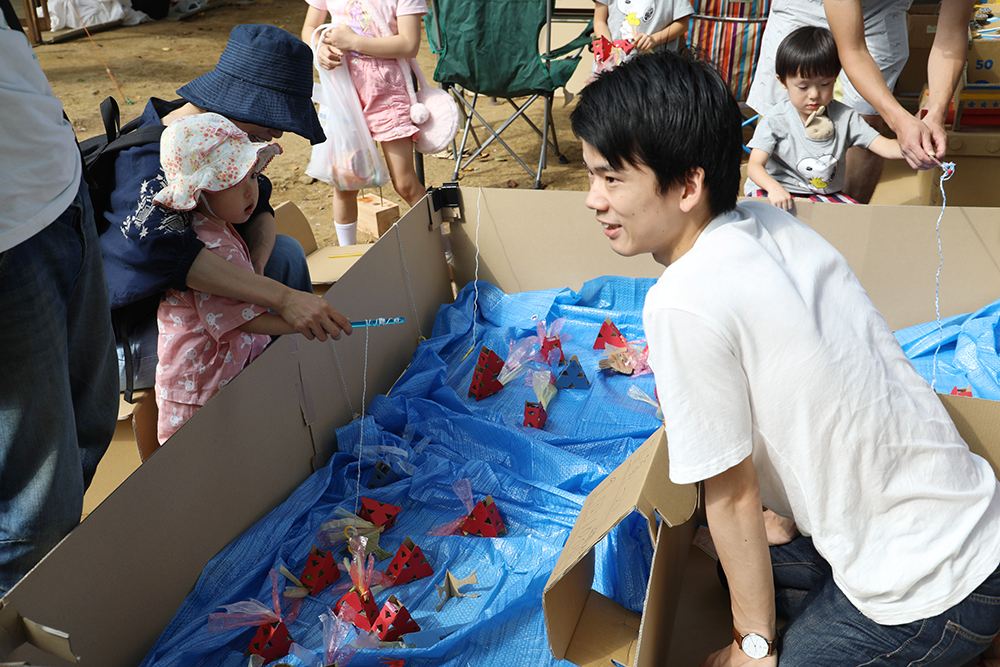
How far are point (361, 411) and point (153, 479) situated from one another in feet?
3.27

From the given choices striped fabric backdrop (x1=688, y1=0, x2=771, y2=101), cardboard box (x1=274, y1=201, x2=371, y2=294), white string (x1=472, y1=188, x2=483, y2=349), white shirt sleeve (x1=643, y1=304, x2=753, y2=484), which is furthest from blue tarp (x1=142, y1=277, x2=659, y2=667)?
striped fabric backdrop (x1=688, y1=0, x2=771, y2=101)

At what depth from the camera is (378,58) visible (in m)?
3.60

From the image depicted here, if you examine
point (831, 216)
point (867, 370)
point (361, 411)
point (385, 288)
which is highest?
point (867, 370)

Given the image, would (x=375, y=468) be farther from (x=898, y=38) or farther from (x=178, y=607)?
(x=898, y=38)

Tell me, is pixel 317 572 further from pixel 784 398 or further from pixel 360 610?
pixel 784 398

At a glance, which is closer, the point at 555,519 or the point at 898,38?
the point at 555,519

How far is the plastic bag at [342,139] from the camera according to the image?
3.51 meters

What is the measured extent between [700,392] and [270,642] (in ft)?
3.92

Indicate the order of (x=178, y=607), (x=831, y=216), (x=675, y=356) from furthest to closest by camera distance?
(x=831, y=216), (x=178, y=607), (x=675, y=356)

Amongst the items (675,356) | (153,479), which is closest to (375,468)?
(153,479)

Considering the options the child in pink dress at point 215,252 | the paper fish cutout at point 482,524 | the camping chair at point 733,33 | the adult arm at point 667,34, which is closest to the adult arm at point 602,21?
the adult arm at point 667,34

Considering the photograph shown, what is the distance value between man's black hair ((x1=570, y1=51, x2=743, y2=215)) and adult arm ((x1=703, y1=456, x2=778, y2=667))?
48 cm

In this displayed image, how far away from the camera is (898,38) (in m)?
3.40

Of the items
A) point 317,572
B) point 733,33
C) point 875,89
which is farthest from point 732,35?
point 317,572
